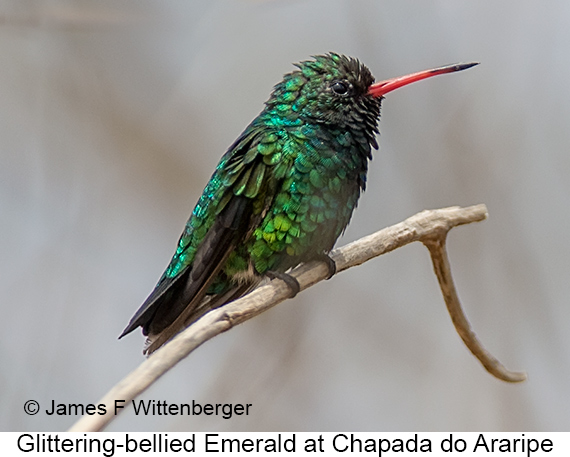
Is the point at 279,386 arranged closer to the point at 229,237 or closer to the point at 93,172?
the point at 229,237

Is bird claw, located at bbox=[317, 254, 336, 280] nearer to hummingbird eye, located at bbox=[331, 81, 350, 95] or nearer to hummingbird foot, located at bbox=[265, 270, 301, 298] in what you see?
hummingbird foot, located at bbox=[265, 270, 301, 298]

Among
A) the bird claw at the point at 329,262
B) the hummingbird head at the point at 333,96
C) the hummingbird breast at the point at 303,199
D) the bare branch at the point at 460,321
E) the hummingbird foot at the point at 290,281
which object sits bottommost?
the bare branch at the point at 460,321

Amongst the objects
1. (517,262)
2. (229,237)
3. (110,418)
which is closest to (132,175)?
(229,237)

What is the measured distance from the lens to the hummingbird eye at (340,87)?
6.53 ft

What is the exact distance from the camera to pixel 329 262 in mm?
1966

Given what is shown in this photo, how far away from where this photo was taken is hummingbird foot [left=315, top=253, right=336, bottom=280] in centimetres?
196

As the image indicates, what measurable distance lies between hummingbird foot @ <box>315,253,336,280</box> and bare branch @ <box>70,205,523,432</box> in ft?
0.04

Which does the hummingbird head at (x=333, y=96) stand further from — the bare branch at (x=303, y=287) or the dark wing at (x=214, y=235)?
the bare branch at (x=303, y=287)

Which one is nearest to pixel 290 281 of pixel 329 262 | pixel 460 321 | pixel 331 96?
pixel 329 262

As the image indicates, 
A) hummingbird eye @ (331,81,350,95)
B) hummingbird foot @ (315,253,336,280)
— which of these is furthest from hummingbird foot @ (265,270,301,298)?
hummingbird eye @ (331,81,350,95)

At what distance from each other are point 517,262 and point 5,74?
2.05 metres

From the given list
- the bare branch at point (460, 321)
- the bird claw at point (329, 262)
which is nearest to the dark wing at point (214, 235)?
the bird claw at point (329, 262)

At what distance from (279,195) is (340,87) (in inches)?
17.6

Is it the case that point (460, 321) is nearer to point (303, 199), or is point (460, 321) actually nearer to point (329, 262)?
point (329, 262)
